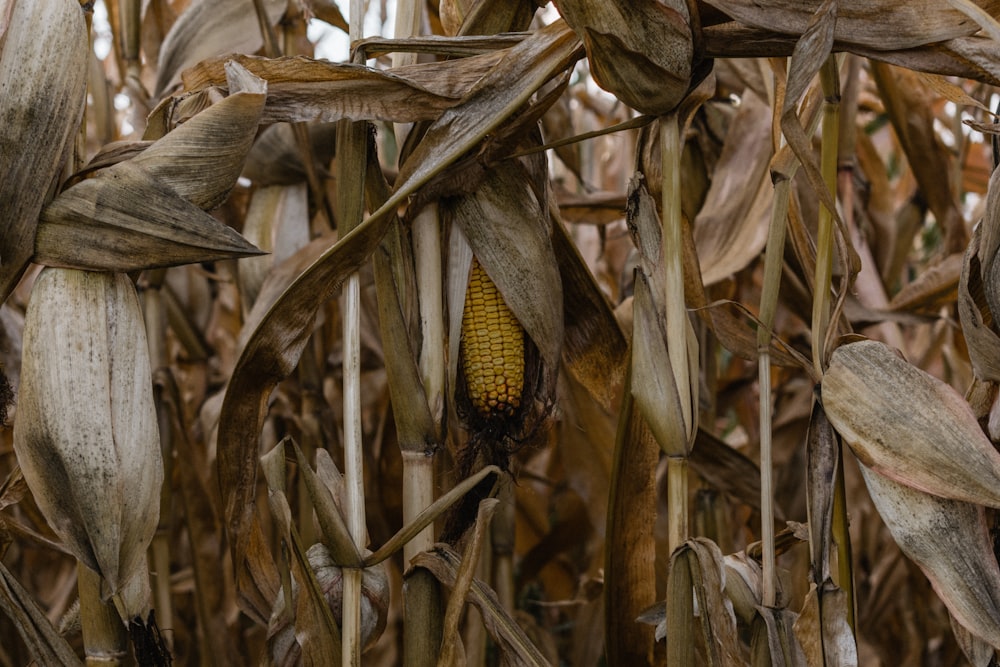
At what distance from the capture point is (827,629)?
87cm

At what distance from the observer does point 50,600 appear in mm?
1749

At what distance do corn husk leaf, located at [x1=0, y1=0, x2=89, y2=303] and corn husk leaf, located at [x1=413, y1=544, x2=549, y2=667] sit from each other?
429mm

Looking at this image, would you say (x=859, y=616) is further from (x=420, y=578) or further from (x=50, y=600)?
(x=50, y=600)

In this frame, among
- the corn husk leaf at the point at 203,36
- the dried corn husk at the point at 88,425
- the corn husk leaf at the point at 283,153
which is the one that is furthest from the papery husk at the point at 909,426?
the corn husk leaf at the point at 203,36

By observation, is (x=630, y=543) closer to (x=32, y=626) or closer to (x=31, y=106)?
(x=32, y=626)

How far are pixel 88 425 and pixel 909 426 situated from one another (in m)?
0.65

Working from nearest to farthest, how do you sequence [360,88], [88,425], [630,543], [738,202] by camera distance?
[88,425], [360,88], [630,543], [738,202]

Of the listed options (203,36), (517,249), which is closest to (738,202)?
(517,249)

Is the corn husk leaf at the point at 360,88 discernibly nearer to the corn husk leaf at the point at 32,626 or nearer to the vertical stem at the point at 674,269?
the vertical stem at the point at 674,269

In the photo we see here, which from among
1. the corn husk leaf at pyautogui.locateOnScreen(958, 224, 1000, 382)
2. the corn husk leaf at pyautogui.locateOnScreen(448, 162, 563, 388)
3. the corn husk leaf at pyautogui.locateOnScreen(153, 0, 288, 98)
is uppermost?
the corn husk leaf at pyautogui.locateOnScreen(153, 0, 288, 98)

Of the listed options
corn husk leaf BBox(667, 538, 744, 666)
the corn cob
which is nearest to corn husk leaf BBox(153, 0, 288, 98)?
the corn cob

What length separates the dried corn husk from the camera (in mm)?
749

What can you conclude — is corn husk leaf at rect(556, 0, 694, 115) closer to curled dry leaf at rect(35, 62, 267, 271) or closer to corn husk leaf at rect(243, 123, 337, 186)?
curled dry leaf at rect(35, 62, 267, 271)

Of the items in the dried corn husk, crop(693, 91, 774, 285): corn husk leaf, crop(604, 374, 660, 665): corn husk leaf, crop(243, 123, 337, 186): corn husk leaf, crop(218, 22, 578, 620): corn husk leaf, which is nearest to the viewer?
the dried corn husk
